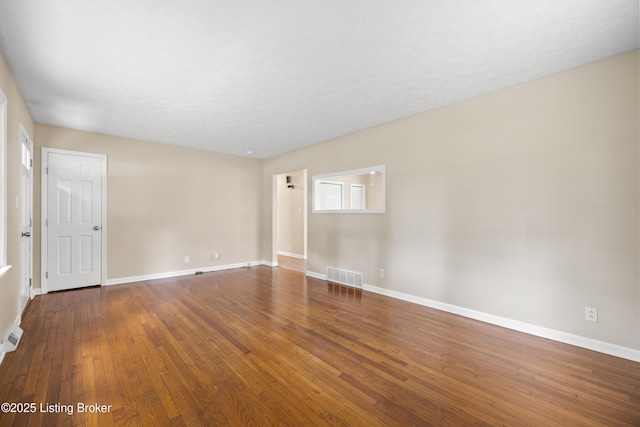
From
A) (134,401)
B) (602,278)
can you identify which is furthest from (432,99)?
(134,401)

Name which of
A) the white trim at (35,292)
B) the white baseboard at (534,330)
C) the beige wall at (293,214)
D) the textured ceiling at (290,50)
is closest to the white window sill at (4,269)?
the textured ceiling at (290,50)

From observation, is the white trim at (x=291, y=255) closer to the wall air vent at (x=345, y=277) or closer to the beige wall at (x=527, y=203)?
the wall air vent at (x=345, y=277)

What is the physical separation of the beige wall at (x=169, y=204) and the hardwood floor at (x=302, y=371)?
5.61 ft

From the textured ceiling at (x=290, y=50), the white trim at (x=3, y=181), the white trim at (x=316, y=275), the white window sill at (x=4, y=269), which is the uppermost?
the textured ceiling at (x=290, y=50)

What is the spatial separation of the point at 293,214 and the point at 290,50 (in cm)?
613

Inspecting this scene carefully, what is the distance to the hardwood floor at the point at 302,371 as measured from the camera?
5.73 feet

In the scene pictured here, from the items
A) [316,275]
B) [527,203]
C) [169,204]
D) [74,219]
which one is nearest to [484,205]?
[527,203]

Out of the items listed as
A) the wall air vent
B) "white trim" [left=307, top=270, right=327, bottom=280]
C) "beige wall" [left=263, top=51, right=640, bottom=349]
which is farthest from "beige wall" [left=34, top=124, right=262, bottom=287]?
"beige wall" [left=263, top=51, right=640, bottom=349]

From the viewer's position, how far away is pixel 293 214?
328 inches

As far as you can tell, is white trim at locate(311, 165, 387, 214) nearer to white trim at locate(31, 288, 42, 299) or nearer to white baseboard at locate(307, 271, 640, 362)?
white baseboard at locate(307, 271, 640, 362)

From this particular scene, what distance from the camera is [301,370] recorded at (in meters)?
2.22

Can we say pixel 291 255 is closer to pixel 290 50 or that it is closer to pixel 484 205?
pixel 484 205

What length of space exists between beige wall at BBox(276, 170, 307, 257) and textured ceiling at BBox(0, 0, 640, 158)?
438 centimetres

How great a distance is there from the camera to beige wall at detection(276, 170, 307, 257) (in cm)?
807
